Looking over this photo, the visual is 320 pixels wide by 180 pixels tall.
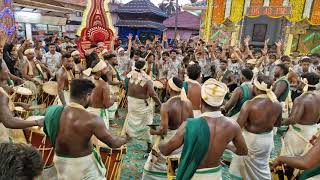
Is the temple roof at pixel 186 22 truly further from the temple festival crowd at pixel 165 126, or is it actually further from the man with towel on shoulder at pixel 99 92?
the man with towel on shoulder at pixel 99 92

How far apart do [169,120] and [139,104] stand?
184 centimetres

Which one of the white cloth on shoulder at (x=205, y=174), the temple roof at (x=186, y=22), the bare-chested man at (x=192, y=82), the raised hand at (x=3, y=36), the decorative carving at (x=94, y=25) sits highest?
the temple roof at (x=186, y=22)

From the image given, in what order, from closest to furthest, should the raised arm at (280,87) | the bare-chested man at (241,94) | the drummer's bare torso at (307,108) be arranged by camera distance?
the drummer's bare torso at (307,108) < the bare-chested man at (241,94) < the raised arm at (280,87)

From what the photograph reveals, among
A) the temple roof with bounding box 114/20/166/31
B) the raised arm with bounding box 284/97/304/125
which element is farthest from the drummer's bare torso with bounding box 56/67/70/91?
the temple roof with bounding box 114/20/166/31

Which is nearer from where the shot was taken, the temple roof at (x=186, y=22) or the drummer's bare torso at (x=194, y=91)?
the drummer's bare torso at (x=194, y=91)

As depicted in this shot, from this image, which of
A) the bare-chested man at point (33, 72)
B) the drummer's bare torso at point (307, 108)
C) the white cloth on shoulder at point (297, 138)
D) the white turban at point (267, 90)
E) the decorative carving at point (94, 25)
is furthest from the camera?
the decorative carving at point (94, 25)

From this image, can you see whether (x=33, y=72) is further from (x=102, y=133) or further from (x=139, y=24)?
(x=139, y=24)

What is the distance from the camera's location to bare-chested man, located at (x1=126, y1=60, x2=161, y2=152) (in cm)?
575

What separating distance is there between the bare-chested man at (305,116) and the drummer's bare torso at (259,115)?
1.37ft

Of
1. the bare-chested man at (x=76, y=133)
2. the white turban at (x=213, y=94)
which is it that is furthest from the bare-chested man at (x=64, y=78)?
the white turban at (x=213, y=94)

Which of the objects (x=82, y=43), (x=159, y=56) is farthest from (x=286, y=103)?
(x=82, y=43)

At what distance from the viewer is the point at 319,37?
17.4 meters

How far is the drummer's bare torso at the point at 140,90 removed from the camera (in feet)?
18.8

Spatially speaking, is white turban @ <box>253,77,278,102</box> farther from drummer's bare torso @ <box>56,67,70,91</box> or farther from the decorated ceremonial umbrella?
the decorated ceremonial umbrella
